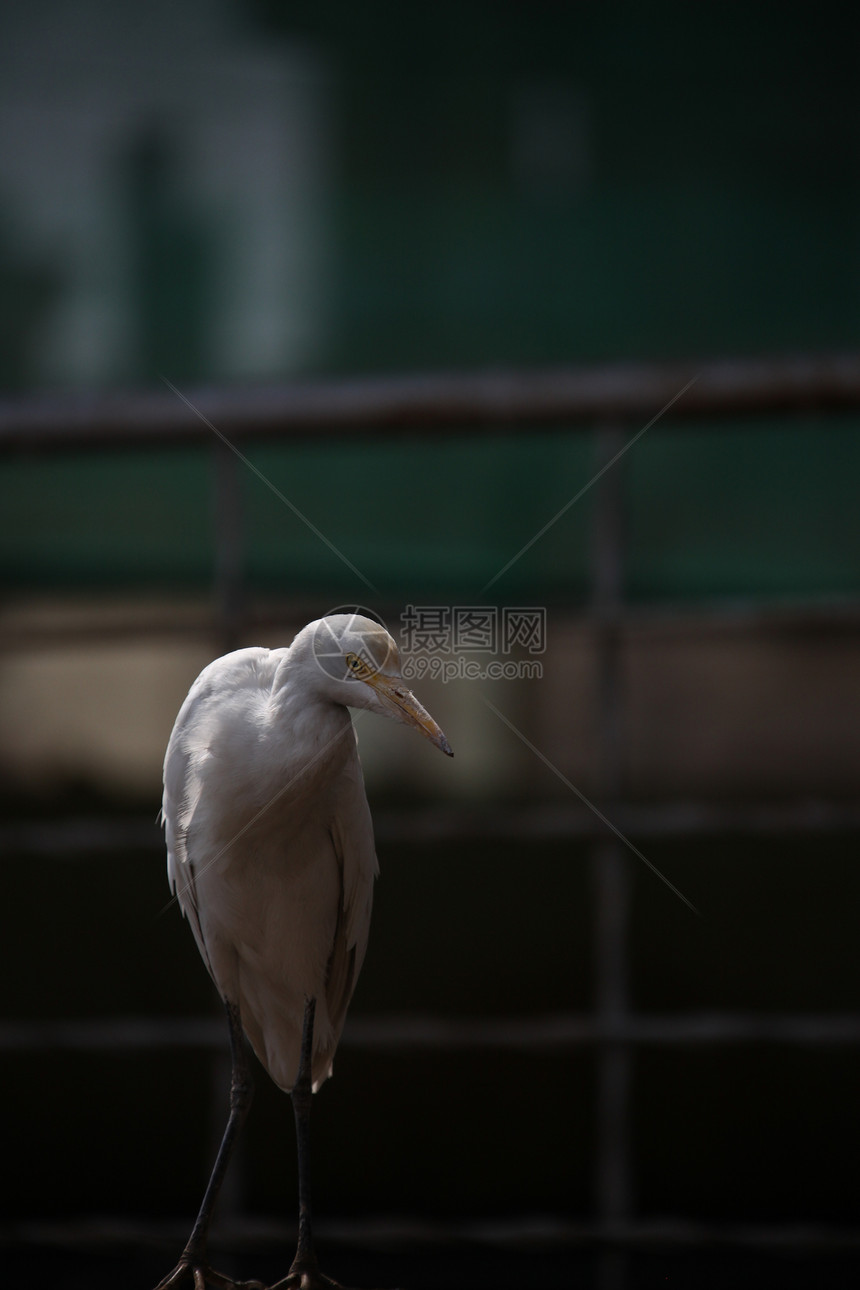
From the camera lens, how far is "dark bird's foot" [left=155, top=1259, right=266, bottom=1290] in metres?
0.66

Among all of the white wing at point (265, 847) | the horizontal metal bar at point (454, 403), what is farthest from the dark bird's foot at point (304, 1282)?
the horizontal metal bar at point (454, 403)

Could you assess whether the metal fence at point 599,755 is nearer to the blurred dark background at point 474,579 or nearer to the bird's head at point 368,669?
the blurred dark background at point 474,579

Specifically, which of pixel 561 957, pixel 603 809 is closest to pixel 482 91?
Answer: pixel 603 809

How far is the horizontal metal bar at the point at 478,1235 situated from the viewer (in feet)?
3.51

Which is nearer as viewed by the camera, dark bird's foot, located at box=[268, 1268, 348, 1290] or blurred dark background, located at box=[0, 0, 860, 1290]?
dark bird's foot, located at box=[268, 1268, 348, 1290]

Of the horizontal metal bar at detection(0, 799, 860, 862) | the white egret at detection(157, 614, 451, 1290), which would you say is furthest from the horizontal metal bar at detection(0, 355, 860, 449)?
the white egret at detection(157, 614, 451, 1290)

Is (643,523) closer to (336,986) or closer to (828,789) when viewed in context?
(828,789)

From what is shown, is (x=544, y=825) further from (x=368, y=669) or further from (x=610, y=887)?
(x=368, y=669)

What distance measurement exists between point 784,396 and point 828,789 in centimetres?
39

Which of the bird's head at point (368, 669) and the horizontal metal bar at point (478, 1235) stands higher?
the bird's head at point (368, 669)

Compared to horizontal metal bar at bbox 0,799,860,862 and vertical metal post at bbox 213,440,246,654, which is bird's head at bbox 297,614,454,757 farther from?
horizontal metal bar at bbox 0,799,860,862

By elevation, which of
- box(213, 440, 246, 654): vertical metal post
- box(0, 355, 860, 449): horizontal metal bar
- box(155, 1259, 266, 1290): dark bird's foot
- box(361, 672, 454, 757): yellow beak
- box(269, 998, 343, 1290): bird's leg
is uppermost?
box(0, 355, 860, 449): horizontal metal bar

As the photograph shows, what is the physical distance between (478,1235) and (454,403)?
2.53 feet

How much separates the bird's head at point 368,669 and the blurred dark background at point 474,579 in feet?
1.69
